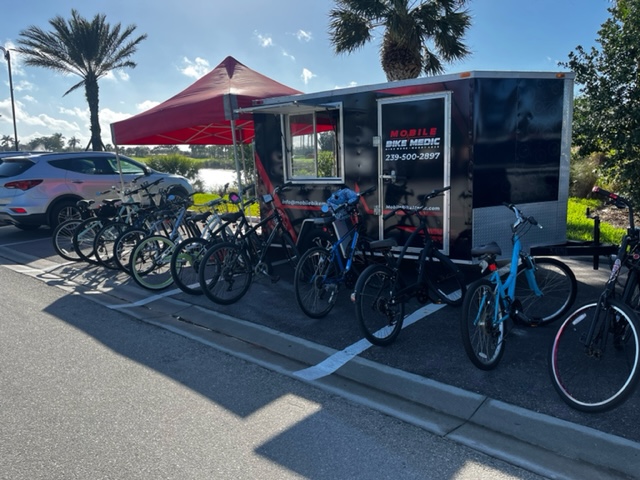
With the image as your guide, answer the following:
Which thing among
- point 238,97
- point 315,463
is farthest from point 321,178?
point 315,463

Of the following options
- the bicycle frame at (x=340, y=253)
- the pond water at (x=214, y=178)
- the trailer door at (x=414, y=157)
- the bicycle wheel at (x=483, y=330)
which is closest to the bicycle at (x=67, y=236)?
the bicycle frame at (x=340, y=253)

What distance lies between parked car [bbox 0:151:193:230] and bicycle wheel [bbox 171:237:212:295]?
3.64m

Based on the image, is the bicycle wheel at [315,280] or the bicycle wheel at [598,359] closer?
the bicycle wheel at [598,359]

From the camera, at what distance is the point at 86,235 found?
7875 millimetres

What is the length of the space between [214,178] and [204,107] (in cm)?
1830

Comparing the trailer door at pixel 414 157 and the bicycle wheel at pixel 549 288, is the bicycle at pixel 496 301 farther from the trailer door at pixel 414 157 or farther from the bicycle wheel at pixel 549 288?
the trailer door at pixel 414 157

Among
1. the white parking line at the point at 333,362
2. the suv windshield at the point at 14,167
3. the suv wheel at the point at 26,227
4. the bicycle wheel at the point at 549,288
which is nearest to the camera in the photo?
the white parking line at the point at 333,362

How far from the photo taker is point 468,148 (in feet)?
17.7

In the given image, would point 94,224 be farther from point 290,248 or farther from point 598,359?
point 598,359

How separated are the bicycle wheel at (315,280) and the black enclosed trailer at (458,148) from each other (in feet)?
4.35

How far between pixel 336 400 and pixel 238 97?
5.49 metres

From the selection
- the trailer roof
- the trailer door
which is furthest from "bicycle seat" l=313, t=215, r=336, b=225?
the trailer roof

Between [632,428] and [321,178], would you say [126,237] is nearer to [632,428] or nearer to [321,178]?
[321,178]

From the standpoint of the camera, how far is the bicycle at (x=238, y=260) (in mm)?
5699
